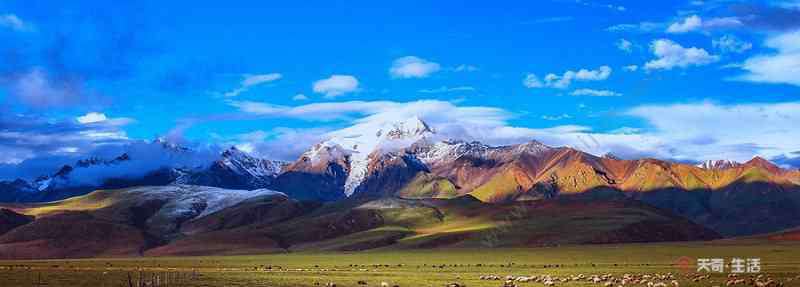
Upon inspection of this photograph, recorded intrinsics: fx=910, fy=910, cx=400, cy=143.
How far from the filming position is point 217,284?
100m

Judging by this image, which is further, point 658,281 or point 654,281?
point 658,281

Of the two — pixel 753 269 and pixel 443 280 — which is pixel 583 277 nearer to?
pixel 443 280

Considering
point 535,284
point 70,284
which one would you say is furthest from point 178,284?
point 535,284

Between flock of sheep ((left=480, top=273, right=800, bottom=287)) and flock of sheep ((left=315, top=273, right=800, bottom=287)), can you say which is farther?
flock of sheep ((left=315, top=273, right=800, bottom=287))

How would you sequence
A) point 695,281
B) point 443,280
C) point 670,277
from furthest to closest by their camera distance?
point 443,280 < point 670,277 < point 695,281

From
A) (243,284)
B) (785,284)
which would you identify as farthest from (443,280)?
(785,284)

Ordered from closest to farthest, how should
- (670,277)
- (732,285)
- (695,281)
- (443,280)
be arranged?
(732,285)
(695,281)
(670,277)
(443,280)

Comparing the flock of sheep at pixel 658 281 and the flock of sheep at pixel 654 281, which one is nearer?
the flock of sheep at pixel 658 281

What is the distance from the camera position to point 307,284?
98812 mm

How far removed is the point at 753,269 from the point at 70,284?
80.6m

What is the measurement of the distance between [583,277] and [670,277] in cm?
1007

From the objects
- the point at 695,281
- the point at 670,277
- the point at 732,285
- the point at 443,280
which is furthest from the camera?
the point at 443,280

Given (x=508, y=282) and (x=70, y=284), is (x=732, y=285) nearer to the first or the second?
(x=508, y=282)

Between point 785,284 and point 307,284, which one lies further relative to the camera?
point 307,284
